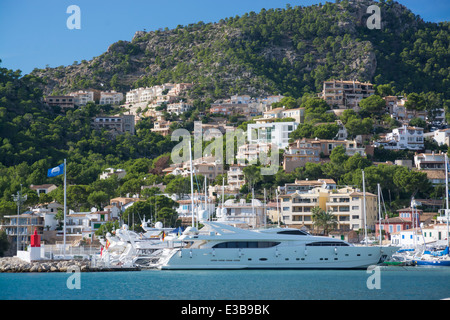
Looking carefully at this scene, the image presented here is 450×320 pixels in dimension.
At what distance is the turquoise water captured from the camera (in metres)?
26.2

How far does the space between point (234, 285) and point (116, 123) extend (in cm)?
7803

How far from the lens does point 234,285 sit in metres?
29.4

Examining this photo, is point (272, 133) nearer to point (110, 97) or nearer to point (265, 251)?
point (265, 251)

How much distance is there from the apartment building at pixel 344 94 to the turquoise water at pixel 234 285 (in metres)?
58.7

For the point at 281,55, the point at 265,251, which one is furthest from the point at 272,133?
the point at 281,55

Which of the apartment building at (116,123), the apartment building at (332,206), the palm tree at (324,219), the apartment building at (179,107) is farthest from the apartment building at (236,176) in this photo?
the apartment building at (179,107)

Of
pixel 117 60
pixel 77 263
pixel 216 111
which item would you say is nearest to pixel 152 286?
pixel 77 263

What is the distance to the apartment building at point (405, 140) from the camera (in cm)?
8021

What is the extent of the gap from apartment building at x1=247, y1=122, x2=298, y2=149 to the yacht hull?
45578 mm

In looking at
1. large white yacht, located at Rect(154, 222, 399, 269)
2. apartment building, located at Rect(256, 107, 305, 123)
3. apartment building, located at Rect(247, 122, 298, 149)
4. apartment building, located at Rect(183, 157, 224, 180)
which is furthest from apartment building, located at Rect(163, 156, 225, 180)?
large white yacht, located at Rect(154, 222, 399, 269)

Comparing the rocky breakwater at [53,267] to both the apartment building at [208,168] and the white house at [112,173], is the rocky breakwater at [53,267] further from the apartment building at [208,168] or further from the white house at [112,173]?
the apartment building at [208,168]

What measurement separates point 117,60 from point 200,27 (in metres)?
18.5

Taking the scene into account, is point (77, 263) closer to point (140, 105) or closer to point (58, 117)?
point (58, 117)

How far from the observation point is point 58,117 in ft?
324
